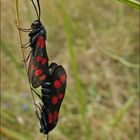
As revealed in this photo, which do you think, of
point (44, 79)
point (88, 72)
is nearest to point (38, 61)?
point (44, 79)

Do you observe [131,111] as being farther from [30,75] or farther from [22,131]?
[30,75]

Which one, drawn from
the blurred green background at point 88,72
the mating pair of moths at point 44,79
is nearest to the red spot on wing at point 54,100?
the mating pair of moths at point 44,79

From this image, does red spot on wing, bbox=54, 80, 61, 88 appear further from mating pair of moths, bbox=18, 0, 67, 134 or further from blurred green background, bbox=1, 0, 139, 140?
blurred green background, bbox=1, 0, 139, 140

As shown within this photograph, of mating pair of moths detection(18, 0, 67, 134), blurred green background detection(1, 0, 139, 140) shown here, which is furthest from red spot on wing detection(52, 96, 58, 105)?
blurred green background detection(1, 0, 139, 140)

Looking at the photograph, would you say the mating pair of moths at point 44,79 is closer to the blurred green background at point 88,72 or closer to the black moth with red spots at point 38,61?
the black moth with red spots at point 38,61

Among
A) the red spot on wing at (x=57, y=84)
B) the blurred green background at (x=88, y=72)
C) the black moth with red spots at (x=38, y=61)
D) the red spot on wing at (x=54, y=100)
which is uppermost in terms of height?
the black moth with red spots at (x=38, y=61)

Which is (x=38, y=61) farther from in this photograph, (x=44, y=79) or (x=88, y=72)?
(x=88, y=72)
